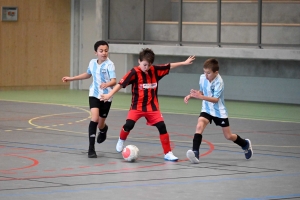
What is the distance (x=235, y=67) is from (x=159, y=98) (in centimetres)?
263

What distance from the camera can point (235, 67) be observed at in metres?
23.7

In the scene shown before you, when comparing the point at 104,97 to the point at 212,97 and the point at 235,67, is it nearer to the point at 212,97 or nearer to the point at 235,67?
the point at 212,97

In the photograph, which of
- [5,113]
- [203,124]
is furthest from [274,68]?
[203,124]

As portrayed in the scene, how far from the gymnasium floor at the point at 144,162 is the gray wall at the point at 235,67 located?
349 centimetres

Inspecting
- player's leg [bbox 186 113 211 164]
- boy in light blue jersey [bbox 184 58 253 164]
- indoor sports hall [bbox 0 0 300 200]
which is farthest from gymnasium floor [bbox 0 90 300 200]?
boy in light blue jersey [bbox 184 58 253 164]

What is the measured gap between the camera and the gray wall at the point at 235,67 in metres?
22.1

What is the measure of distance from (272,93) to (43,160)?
1310 cm

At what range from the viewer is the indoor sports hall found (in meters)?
9.23

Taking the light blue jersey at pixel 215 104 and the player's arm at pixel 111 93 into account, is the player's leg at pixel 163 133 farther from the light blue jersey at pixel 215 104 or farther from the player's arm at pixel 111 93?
the light blue jersey at pixel 215 104

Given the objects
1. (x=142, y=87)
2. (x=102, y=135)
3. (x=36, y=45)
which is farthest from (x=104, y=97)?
(x=36, y=45)

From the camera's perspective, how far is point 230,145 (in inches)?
515

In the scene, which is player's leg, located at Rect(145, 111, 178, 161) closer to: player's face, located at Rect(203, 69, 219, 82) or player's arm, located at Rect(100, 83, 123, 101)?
player's arm, located at Rect(100, 83, 123, 101)

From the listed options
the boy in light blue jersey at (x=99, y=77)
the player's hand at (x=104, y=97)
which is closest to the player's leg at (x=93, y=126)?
the boy in light blue jersey at (x=99, y=77)

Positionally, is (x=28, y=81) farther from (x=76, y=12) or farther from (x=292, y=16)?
(x=292, y=16)
